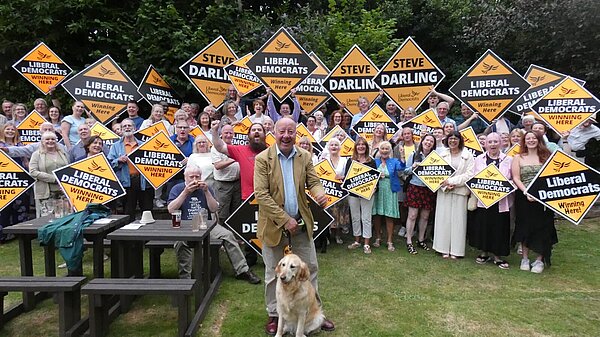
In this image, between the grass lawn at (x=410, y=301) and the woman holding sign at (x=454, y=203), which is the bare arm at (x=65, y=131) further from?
the woman holding sign at (x=454, y=203)

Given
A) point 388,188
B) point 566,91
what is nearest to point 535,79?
point 566,91

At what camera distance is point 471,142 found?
835cm

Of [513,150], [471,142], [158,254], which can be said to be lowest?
[158,254]

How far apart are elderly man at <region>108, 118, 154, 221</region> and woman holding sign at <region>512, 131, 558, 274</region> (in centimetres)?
654

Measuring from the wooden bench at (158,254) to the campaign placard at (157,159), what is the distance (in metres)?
1.67

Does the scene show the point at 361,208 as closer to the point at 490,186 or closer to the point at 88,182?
the point at 490,186

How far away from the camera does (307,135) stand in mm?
8805

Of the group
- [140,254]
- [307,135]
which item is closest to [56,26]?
[307,135]

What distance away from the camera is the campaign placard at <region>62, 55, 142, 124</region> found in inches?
372

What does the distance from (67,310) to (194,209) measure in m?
2.03

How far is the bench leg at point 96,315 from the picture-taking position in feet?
14.8

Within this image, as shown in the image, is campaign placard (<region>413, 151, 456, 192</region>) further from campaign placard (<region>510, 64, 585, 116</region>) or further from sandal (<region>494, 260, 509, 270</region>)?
campaign placard (<region>510, 64, 585, 116</region>)

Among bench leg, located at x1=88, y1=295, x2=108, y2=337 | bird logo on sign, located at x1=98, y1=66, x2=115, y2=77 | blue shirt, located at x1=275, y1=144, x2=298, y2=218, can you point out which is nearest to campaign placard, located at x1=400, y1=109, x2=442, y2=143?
blue shirt, located at x1=275, y1=144, x2=298, y2=218

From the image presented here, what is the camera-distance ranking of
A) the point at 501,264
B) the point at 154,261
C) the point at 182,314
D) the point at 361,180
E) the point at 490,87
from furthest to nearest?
the point at 490,87, the point at 361,180, the point at 501,264, the point at 154,261, the point at 182,314
